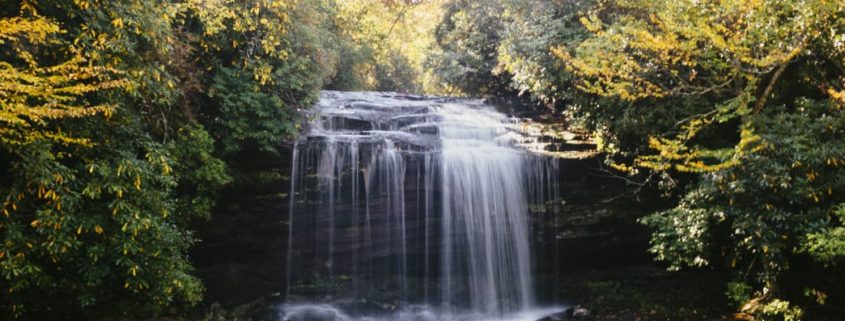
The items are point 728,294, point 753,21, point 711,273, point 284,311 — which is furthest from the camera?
point 711,273

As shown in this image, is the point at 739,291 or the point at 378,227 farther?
the point at 378,227

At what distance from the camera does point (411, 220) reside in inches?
440

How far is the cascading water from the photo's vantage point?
422 inches

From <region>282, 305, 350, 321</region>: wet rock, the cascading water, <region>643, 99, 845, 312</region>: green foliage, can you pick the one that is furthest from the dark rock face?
<region>643, 99, 845, 312</region>: green foliage

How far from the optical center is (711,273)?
11.5 meters

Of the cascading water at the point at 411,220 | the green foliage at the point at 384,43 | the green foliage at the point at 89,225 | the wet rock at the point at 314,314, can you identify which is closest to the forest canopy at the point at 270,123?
the green foliage at the point at 89,225

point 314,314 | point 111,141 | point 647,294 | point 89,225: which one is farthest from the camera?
point 647,294

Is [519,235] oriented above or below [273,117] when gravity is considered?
below

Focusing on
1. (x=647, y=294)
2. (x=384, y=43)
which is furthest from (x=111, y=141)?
(x=384, y=43)

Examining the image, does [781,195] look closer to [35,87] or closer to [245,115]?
[245,115]

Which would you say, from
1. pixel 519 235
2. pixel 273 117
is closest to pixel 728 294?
pixel 519 235

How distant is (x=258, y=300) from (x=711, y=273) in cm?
896

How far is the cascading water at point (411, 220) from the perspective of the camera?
422 inches

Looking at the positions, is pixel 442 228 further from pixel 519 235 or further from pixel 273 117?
pixel 273 117
